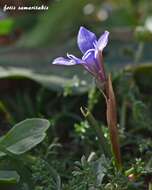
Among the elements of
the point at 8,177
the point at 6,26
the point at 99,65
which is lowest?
the point at 8,177

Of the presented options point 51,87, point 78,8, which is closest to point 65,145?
point 51,87

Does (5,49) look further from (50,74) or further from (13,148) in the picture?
(13,148)

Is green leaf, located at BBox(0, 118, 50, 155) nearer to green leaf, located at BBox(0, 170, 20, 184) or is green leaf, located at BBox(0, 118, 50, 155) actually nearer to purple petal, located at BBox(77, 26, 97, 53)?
green leaf, located at BBox(0, 170, 20, 184)

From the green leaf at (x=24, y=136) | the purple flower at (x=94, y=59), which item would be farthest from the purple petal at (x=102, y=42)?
the green leaf at (x=24, y=136)

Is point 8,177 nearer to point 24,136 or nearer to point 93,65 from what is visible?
point 24,136

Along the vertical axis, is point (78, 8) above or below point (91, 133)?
above

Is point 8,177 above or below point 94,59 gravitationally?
below

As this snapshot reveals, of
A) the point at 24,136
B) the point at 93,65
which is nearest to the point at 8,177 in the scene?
the point at 24,136

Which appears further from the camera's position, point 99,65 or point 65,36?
point 65,36
